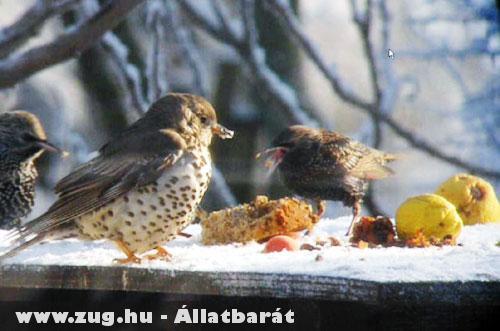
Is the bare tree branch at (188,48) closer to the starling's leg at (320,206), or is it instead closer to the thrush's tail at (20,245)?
the starling's leg at (320,206)

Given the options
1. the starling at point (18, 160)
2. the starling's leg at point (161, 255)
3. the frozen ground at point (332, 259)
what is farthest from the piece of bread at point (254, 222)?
the starling at point (18, 160)

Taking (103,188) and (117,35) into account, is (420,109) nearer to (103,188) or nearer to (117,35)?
(117,35)

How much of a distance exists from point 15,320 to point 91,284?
8.1 inches

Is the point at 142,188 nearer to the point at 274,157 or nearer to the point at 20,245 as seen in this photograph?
the point at 20,245

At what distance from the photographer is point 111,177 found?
74.3 inches

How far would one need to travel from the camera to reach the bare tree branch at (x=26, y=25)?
2.81 meters

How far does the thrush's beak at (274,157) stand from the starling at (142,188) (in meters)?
0.83

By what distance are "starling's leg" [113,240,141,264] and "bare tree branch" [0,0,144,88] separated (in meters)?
1.11

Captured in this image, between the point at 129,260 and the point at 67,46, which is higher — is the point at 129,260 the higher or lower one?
the lower one

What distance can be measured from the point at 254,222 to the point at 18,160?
2.30 feet

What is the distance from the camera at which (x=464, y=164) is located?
310 centimetres

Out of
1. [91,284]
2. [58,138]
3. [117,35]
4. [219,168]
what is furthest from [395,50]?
[91,284]

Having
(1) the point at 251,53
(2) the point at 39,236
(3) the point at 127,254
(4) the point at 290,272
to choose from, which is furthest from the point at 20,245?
(1) the point at 251,53

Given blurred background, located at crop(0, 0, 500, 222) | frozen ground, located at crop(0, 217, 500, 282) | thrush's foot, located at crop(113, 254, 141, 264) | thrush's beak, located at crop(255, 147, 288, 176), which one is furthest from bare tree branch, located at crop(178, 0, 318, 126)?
thrush's foot, located at crop(113, 254, 141, 264)
